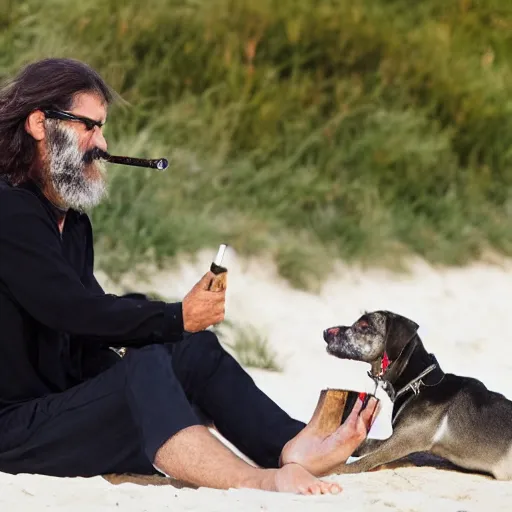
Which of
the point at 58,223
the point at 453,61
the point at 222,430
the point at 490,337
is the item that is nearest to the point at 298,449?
the point at 222,430

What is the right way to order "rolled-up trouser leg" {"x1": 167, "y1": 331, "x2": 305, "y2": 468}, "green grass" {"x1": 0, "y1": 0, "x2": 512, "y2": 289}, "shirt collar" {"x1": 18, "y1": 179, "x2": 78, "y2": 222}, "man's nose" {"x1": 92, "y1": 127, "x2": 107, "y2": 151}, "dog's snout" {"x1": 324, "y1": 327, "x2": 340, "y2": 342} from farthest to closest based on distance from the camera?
"green grass" {"x1": 0, "y1": 0, "x2": 512, "y2": 289}, "dog's snout" {"x1": 324, "y1": 327, "x2": 340, "y2": 342}, "rolled-up trouser leg" {"x1": 167, "y1": 331, "x2": 305, "y2": 468}, "man's nose" {"x1": 92, "y1": 127, "x2": 107, "y2": 151}, "shirt collar" {"x1": 18, "y1": 179, "x2": 78, "y2": 222}

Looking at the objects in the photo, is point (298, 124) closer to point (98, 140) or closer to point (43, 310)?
point (98, 140)

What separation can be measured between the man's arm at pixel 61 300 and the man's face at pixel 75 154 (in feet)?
1.01

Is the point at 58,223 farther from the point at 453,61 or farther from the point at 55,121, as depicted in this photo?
the point at 453,61

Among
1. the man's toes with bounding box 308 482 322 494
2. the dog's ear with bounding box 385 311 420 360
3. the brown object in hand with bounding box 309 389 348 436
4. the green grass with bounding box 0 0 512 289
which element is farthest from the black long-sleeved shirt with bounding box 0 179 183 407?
the green grass with bounding box 0 0 512 289

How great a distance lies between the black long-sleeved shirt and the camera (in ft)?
12.2

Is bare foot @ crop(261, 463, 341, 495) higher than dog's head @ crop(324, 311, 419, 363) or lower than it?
lower

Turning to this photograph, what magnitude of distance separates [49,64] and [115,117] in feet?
13.9

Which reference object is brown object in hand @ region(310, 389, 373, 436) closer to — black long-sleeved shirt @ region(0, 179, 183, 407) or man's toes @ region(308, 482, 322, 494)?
man's toes @ region(308, 482, 322, 494)

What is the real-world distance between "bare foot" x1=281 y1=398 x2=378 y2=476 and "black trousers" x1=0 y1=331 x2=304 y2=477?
0.34 metres

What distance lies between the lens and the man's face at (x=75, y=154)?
406 centimetres

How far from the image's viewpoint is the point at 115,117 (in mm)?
8297

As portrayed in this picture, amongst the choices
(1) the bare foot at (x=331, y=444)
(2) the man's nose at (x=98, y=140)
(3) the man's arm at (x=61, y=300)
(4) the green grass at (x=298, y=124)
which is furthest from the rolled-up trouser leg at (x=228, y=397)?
(4) the green grass at (x=298, y=124)

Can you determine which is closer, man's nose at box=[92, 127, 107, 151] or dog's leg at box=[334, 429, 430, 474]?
man's nose at box=[92, 127, 107, 151]
